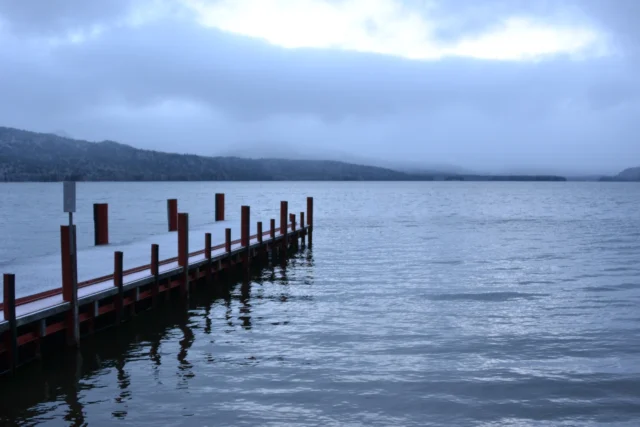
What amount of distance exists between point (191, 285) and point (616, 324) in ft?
37.6

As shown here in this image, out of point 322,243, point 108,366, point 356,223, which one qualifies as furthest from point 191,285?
point 356,223

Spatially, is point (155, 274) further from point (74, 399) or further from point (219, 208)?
point (219, 208)

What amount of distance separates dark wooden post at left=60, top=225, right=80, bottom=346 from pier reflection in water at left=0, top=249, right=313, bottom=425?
0.36 meters

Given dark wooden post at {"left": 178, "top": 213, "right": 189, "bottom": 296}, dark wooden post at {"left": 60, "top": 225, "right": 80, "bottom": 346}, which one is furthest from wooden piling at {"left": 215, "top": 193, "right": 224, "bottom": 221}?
dark wooden post at {"left": 60, "top": 225, "right": 80, "bottom": 346}

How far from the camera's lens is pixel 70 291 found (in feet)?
41.2

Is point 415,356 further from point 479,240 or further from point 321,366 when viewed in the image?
point 479,240

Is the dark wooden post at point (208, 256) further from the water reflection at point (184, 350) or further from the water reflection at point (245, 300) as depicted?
the water reflection at point (184, 350)

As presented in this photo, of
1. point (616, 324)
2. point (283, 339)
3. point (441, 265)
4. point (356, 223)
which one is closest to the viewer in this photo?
point (283, 339)

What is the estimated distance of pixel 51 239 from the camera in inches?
1628

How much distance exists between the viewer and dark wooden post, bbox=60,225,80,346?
12.5m

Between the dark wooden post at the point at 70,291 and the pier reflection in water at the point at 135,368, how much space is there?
1.17ft

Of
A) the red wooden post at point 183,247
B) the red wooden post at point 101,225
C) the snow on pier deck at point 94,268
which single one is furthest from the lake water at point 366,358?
the red wooden post at point 101,225

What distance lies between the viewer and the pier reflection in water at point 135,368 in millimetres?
10398

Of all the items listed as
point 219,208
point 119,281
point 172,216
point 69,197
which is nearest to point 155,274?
point 119,281
